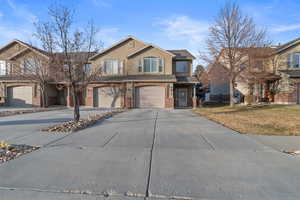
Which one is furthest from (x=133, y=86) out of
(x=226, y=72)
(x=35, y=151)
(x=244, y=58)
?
(x=35, y=151)

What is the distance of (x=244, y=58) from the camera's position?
18.4m

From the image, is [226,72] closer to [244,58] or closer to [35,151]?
[244,58]

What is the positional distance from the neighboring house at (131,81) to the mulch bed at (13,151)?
44.0 feet

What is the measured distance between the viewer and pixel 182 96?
21562 millimetres

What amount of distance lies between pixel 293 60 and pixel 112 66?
2383cm

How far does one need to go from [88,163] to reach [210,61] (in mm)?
18702

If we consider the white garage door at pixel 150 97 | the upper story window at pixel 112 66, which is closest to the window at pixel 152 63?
the white garage door at pixel 150 97

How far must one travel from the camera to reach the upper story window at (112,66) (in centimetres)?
2052

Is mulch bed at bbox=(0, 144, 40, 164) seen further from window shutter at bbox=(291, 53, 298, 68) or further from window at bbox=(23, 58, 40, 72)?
window shutter at bbox=(291, 53, 298, 68)

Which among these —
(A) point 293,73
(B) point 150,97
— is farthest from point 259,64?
(B) point 150,97

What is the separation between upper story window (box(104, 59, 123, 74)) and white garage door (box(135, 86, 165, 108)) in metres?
4.01

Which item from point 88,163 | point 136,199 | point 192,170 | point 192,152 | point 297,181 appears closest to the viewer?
point 136,199

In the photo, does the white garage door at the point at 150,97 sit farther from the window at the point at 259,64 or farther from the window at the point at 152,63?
the window at the point at 259,64

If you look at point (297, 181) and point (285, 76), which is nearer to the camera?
point (297, 181)
